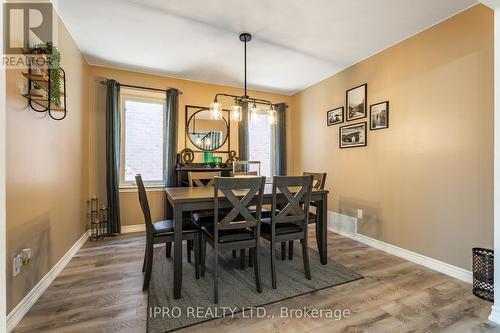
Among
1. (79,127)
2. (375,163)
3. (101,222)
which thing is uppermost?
(79,127)

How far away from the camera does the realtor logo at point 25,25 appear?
1.65 meters

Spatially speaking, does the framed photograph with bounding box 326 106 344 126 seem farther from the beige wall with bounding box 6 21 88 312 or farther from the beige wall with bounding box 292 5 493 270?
the beige wall with bounding box 6 21 88 312

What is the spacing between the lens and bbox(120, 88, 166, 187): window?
12.6 feet

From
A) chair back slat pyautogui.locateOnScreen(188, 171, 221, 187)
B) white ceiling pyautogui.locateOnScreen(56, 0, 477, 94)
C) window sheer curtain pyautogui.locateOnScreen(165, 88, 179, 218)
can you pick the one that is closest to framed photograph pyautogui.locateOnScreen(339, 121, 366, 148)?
white ceiling pyautogui.locateOnScreen(56, 0, 477, 94)

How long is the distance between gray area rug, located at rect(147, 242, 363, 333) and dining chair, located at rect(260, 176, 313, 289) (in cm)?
15

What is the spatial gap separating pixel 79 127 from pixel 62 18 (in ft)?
4.23

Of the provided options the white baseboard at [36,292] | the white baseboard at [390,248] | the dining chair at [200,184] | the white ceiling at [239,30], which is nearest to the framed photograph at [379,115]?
the white ceiling at [239,30]

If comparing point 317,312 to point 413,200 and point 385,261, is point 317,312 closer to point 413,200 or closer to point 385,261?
point 385,261

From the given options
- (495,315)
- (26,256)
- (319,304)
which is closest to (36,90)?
(26,256)

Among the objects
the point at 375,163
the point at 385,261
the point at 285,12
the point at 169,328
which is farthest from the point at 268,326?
the point at 285,12

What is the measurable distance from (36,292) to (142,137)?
2.52m

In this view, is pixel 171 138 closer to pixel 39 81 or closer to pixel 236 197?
pixel 39 81

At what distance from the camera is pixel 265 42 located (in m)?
2.97

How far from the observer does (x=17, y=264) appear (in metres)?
1.66
